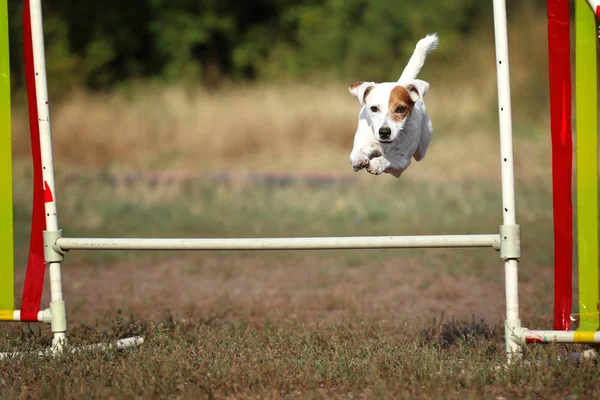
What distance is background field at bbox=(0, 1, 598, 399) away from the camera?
4.05 m

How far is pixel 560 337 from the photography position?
4027 millimetres

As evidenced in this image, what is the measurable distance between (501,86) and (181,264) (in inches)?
233

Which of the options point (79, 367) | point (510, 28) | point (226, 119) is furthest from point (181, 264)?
point (510, 28)

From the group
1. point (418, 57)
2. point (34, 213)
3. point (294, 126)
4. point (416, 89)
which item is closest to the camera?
point (416, 89)

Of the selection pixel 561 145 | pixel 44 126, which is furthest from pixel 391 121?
pixel 44 126

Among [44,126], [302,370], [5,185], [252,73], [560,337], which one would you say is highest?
[252,73]

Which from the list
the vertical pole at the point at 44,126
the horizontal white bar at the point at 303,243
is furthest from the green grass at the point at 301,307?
the horizontal white bar at the point at 303,243

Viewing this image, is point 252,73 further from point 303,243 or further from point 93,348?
point 303,243

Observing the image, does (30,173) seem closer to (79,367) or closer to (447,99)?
(447,99)

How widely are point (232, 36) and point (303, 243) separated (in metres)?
20.1

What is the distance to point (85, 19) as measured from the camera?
75.9 ft

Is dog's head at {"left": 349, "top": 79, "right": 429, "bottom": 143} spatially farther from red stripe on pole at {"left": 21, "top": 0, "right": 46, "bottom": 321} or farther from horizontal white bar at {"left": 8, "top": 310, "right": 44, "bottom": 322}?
horizontal white bar at {"left": 8, "top": 310, "right": 44, "bottom": 322}

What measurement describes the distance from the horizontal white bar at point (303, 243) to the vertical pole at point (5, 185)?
0.40 meters

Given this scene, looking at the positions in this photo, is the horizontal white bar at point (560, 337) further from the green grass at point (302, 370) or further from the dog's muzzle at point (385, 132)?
the dog's muzzle at point (385, 132)
